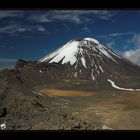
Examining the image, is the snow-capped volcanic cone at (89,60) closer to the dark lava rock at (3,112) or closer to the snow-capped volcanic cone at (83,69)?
the snow-capped volcanic cone at (83,69)

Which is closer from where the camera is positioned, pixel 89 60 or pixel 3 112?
pixel 3 112

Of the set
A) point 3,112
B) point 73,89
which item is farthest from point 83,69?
point 3,112

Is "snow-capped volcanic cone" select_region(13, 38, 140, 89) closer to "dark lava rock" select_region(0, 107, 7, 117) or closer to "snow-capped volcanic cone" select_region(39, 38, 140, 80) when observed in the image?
"snow-capped volcanic cone" select_region(39, 38, 140, 80)

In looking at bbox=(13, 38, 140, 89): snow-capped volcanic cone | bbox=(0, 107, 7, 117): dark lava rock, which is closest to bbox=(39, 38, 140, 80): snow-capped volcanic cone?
bbox=(13, 38, 140, 89): snow-capped volcanic cone

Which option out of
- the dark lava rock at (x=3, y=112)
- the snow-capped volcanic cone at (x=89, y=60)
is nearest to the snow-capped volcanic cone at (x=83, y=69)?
the snow-capped volcanic cone at (x=89, y=60)

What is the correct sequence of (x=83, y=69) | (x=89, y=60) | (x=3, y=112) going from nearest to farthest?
(x=3, y=112) → (x=83, y=69) → (x=89, y=60)

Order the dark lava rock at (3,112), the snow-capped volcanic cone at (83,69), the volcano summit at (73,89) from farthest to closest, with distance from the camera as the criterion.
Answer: the snow-capped volcanic cone at (83,69)
the volcano summit at (73,89)
the dark lava rock at (3,112)

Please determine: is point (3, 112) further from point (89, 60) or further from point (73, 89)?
point (89, 60)
